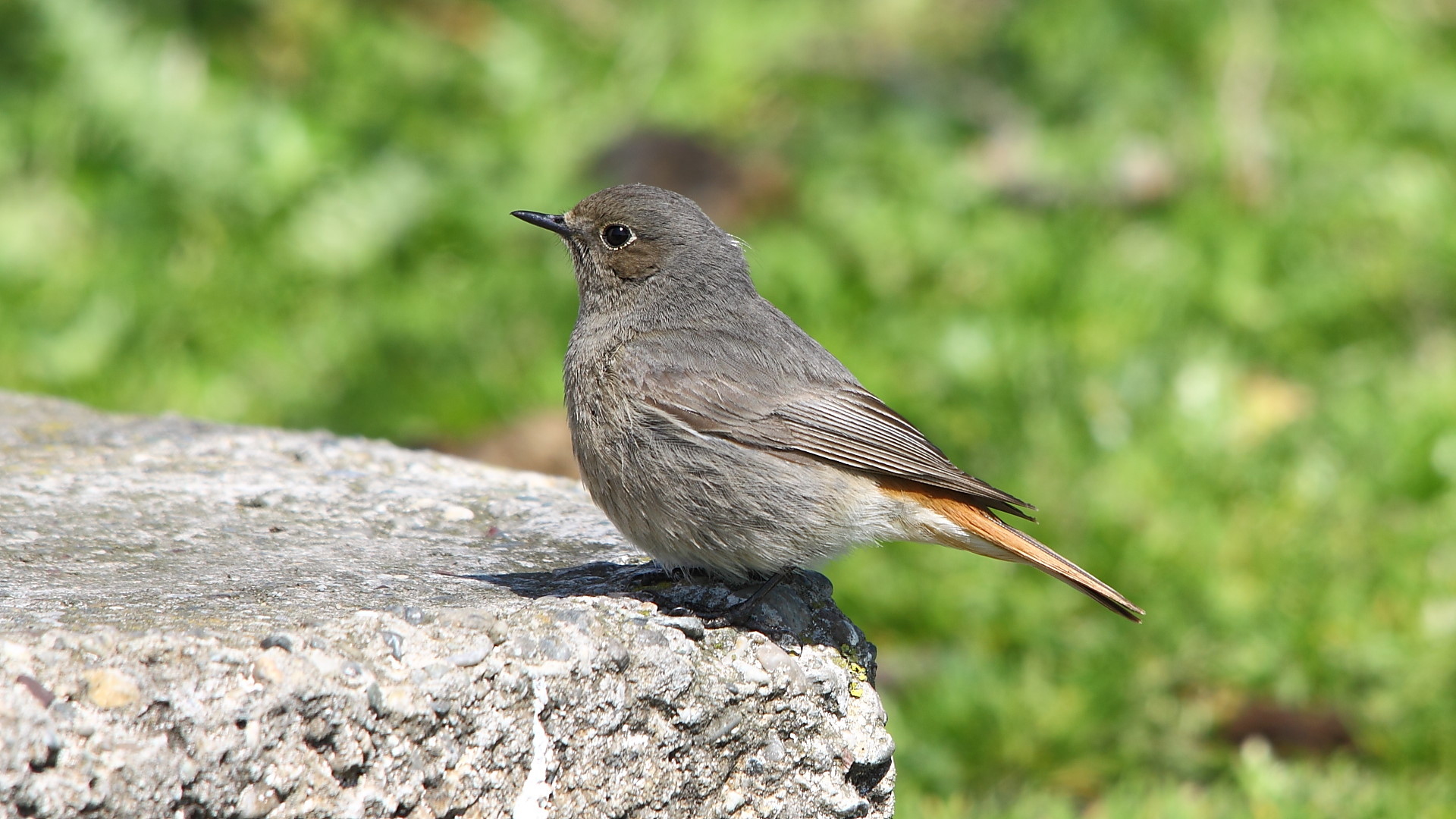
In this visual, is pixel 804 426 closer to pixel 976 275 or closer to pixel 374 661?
pixel 374 661

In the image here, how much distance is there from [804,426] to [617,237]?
34.9 inches

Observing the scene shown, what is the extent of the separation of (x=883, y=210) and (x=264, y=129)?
305 centimetres

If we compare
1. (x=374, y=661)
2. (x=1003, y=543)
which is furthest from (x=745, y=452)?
(x=374, y=661)

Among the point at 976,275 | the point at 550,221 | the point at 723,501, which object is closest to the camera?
the point at 723,501

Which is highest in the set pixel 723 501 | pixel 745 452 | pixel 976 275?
pixel 976 275

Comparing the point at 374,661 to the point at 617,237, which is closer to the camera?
the point at 374,661

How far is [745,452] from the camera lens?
146 inches

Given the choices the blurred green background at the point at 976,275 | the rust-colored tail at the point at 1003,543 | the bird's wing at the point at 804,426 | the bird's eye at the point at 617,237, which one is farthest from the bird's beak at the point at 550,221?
the blurred green background at the point at 976,275

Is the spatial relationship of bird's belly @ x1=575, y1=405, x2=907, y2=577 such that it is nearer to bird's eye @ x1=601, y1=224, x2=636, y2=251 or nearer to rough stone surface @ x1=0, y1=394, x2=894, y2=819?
rough stone surface @ x1=0, y1=394, x2=894, y2=819

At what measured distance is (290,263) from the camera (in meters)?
7.36

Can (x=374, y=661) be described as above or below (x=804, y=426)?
Result: below

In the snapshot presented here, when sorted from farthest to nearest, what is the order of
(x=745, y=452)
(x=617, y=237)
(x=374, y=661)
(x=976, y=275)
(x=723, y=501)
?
(x=976, y=275), (x=617, y=237), (x=745, y=452), (x=723, y=501), (x=374, y=661)

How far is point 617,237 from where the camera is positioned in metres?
4.30

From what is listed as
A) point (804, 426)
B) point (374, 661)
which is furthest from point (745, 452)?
point (374, 661)
